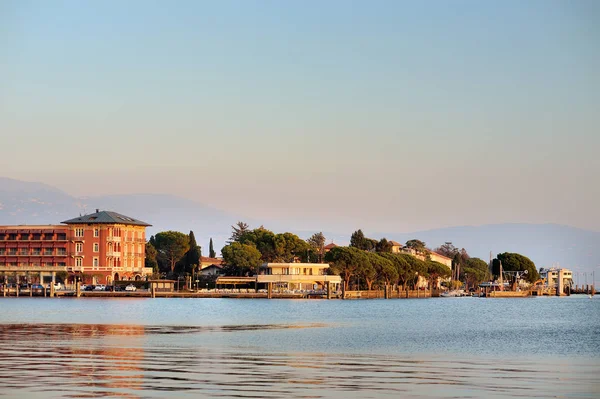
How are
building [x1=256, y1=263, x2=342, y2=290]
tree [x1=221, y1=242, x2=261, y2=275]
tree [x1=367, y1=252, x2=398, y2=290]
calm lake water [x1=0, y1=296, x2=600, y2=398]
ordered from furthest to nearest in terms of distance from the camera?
tree [x1=221, y1=242, x2=261, y2=275] → building [x1=256, y1=263, x2=342, y2=290] → tree [x1=367, y1=252, x2=398, y2=290] → calm lake water [x1=0, y1=296, x2=600, y2=398]

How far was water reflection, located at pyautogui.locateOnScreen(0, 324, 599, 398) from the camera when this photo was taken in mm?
31859

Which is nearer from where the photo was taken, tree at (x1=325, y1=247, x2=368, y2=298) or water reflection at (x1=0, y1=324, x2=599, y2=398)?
water reflection at (x1=0, y1=324, x2=599, y2=398)

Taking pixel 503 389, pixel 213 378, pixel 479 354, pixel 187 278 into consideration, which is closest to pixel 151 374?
pixel 213 378

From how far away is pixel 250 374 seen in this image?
3788cm

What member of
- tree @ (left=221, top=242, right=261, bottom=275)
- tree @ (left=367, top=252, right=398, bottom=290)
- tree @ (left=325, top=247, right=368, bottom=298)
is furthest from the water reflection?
tree @ (left=221, top=242, right=261, bottom=275)

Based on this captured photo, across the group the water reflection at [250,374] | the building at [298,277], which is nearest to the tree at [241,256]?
the building at [298,277]

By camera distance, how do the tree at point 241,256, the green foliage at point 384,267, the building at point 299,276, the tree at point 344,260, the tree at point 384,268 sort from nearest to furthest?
the tree at point 344,260, the green foliage at point 384,267, the tree at point 384,268, the building at point 299,276, the tree at point 241,256

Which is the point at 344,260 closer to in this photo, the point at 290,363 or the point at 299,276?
the point at 299,276

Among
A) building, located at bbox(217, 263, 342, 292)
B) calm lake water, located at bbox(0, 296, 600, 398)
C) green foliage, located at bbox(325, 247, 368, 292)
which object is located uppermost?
green foliage, located at bbox(325, 247, 368, 292)

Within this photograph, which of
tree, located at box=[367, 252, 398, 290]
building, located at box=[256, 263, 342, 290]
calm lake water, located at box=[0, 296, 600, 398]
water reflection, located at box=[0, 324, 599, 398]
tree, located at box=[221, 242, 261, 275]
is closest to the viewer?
water reflection, located at box=[0, 324, 599, 398]

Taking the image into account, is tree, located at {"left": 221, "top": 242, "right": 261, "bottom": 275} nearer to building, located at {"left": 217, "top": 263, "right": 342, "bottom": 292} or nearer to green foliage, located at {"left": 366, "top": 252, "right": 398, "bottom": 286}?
→ building, located at {"left": 217, "top": 263, "right": 342, "bottom": 292}

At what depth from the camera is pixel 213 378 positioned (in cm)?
3591

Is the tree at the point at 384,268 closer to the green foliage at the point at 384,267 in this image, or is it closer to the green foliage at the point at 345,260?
the green foliage at the point at 384,267

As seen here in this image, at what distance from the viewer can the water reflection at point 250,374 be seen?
3186 centimetres
